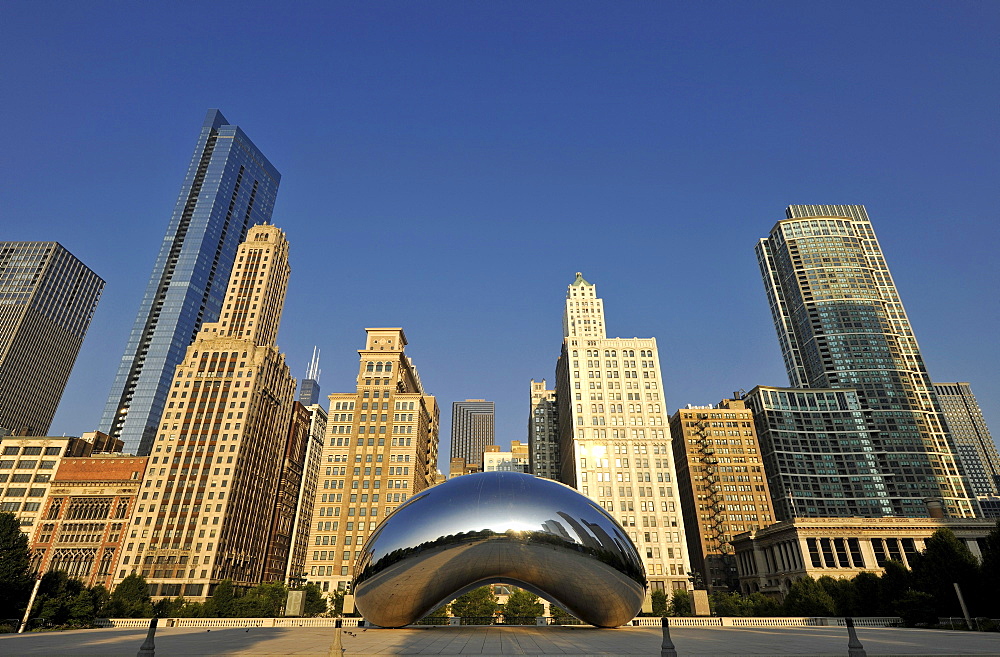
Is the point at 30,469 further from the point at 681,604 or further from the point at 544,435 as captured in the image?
the point at 681,604

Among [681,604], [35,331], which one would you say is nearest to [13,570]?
[681,604]

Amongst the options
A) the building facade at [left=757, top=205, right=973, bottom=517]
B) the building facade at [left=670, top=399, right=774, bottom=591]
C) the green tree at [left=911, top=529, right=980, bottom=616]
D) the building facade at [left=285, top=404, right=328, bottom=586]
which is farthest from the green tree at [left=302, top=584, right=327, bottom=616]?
the building facade at [left=757, top=205, right=973, bottom=517]

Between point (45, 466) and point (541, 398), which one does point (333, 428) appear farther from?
point (541, 398)

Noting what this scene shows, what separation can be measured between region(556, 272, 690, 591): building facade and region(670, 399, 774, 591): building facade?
1512 inches

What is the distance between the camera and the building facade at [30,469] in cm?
11750

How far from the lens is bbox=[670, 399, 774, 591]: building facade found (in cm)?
13662

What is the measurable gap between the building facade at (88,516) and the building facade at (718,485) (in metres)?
132

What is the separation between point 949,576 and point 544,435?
140 m

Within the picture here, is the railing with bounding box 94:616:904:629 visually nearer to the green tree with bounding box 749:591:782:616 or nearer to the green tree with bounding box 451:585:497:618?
the green tree with bounding box 749:591:782:616

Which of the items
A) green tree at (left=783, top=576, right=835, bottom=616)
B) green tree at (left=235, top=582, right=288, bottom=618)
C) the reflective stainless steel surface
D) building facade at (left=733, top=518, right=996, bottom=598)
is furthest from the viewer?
building facade at (left=733, top=518, right=996, bottom=598)

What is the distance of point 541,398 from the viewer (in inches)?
7362

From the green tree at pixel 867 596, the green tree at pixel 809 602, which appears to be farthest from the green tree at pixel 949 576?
the green tree at pixel 809 602

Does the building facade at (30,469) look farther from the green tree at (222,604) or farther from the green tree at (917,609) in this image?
the green tree at (917,609)

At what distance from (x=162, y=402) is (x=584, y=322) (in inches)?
5407
